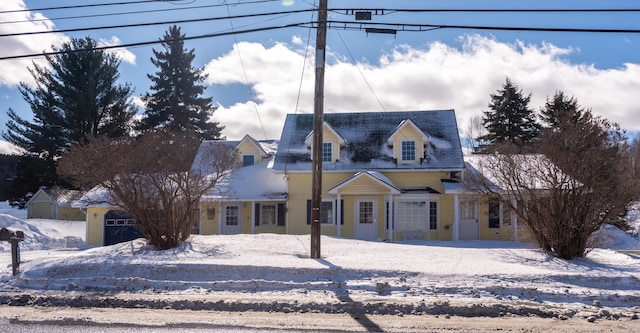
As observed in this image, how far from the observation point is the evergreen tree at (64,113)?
4684 cm

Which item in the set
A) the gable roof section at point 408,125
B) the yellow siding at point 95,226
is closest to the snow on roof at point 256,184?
the gable roof section at point 408,125

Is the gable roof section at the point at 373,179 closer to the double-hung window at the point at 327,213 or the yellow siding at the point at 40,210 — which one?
the double-hung window at the point at 327,213

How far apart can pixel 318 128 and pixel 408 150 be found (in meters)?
13.2

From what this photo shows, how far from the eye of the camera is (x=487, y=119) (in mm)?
47781

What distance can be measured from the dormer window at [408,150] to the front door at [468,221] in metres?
3.26

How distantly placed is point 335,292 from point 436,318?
2.36m

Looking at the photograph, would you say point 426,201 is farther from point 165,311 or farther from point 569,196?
point 165,311

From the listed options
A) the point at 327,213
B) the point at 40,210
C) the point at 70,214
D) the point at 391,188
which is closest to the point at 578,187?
the point at 391,188

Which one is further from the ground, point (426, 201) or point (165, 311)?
point (426, 201)

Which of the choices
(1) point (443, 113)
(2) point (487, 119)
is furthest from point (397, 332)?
(2) point (487, 119)

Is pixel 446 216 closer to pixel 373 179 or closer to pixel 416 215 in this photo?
pixel 416 215

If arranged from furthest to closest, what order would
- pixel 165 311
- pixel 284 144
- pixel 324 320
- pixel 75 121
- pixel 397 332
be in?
1. pixel 75 121
2. pixel 284 144
3. pixel 165 311
4. pixel 324 320
5. pixel 397 332

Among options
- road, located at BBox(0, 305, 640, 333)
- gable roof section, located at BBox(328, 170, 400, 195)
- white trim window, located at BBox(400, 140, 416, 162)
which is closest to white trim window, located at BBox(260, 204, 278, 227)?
gable roof section, located at BBox(328, 170, 400, 195)

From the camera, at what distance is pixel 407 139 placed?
2623 cm
